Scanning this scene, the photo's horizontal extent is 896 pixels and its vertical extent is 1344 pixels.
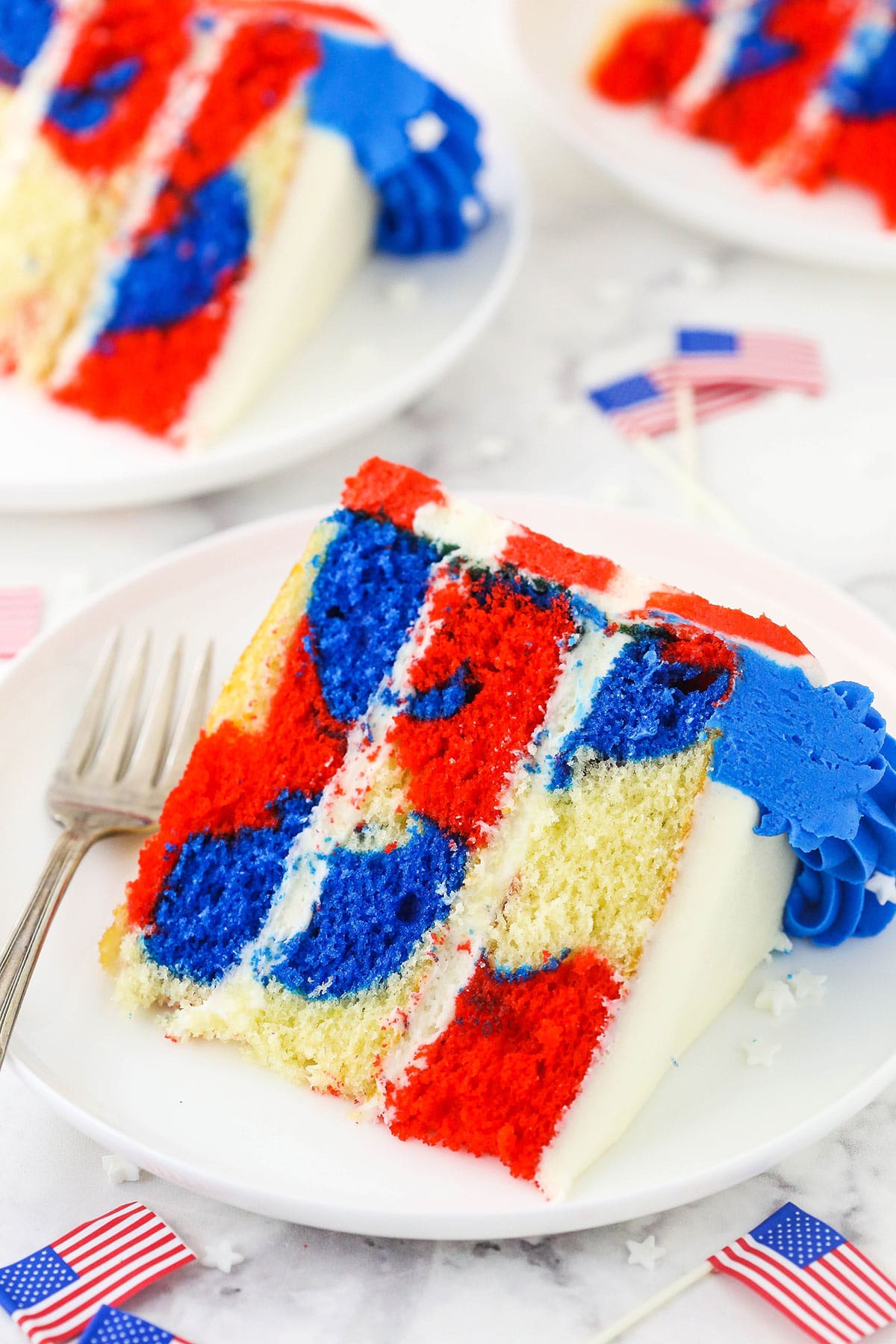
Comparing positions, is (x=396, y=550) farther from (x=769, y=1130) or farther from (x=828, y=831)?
(x=769, y=1130)

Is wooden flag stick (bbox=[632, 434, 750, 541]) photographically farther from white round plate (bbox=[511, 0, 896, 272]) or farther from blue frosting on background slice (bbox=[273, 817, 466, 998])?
blue frosting on background slice (bbox=[273, 817, 466, 998])

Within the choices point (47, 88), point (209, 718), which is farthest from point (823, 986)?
point (47, 88)

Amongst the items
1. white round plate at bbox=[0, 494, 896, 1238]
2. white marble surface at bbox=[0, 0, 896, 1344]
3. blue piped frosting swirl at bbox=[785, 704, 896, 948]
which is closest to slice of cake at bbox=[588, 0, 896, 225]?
white marble surface at bbox=[0, 0, 896, 1344]

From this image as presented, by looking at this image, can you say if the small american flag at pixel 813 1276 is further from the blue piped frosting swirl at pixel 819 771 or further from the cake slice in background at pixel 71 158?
the cake slice in background at pixel 71 158

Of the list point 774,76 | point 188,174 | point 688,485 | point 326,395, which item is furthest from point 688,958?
point 774,76

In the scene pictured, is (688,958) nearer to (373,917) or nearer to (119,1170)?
(373,917)
